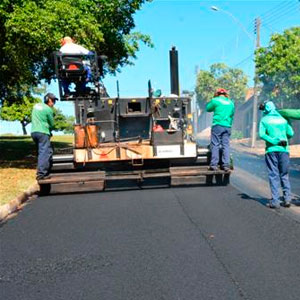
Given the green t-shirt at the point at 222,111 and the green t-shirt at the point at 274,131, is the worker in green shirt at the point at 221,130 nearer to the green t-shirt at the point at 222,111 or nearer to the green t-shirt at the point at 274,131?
the green t-shirt at the point at 222,111

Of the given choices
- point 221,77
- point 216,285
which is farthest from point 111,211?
point 221,77

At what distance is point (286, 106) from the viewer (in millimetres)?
32000

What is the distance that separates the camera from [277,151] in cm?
721

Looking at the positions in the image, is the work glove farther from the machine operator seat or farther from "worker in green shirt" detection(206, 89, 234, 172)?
the machine operator seat

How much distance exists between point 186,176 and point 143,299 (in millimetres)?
5440

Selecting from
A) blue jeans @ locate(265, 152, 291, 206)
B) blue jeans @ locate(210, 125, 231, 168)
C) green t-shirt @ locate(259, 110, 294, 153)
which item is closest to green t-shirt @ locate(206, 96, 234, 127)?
blue jeans @ locate(210, 125, 231, 168)

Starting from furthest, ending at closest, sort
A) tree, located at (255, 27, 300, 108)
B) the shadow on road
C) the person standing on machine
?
tree, located at (255, 27, 300, 108), the person standing on machine, the shadow on road

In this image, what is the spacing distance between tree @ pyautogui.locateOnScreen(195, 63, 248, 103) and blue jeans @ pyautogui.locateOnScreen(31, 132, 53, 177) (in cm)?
4867

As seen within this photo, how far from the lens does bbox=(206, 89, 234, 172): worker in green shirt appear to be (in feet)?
29.7

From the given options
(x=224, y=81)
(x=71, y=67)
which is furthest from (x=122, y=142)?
(x=224, y=81)

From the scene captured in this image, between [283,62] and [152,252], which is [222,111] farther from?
[283,62]

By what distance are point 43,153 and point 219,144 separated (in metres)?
3.58

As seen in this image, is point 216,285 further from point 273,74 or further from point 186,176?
point 273,74

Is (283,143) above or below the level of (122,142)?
above
